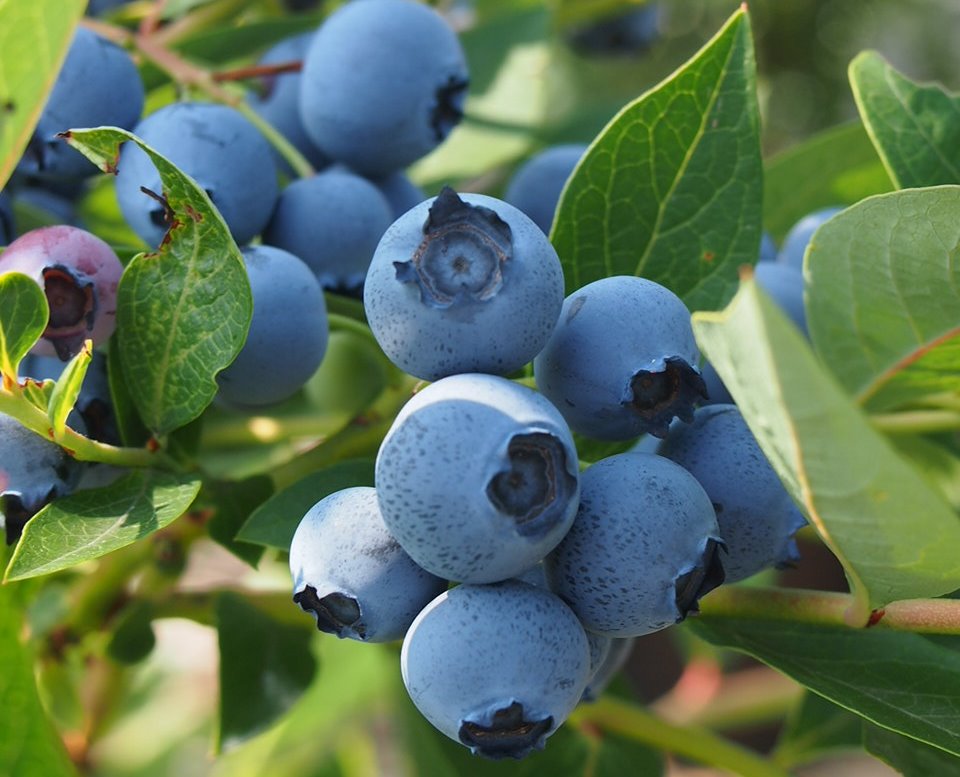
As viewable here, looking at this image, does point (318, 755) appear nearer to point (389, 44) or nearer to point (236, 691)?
point (236, 691)

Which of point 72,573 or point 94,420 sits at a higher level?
point 94,420

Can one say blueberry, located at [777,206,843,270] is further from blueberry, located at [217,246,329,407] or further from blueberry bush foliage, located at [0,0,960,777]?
blueberry, located at [217,246,329,407]

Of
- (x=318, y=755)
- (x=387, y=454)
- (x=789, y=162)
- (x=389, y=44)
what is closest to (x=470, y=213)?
(x=387, y=454)

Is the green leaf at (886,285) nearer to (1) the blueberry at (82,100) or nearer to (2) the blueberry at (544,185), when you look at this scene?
(2) the blueberry at (544,185)

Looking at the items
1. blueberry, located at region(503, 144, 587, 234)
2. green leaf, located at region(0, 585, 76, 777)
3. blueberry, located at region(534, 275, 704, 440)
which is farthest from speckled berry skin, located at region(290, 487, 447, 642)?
blueberry, located at region(503, 144, 587, 234)

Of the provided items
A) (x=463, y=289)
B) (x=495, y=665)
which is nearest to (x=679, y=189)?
(x=463, y=289)
